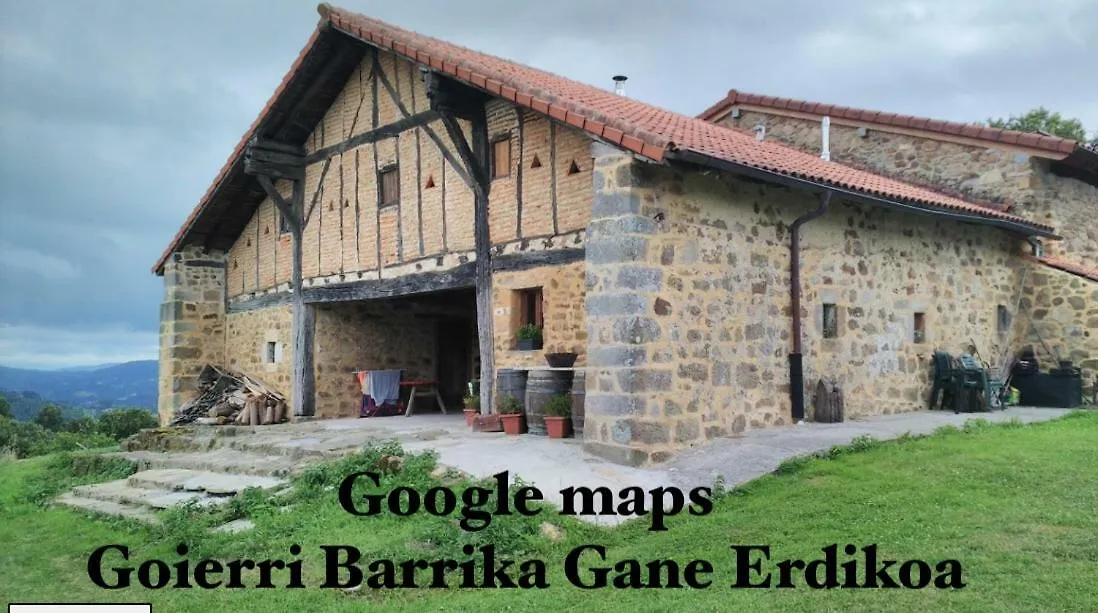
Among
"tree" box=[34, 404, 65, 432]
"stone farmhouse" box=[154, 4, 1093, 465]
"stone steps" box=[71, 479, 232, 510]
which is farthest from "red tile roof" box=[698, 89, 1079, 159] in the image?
"tree" box=[34, 404, 65, 432]

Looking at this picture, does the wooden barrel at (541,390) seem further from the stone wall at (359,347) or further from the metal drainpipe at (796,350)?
the stone wall at (359,347)

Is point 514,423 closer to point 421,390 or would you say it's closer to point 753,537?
point 753,537

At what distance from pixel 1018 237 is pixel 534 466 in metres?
10.6

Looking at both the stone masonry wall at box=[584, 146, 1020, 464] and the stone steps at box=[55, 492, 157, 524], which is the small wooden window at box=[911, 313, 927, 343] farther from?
the stone steps at box=[55, 492, 157, 524]

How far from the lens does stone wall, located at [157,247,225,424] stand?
16.6 m

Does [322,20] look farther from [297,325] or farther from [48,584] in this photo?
[48,584]

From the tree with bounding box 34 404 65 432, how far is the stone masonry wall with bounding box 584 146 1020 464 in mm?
26932

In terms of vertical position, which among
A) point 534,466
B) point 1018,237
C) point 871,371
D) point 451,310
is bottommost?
point 534,466

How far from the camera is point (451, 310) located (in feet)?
52.1

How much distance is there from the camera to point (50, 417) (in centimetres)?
2930

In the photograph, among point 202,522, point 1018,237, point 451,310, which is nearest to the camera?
point 202,522

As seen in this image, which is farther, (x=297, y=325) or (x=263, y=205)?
(x=263, y=205)

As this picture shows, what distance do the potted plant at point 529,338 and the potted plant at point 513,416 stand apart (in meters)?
0.64

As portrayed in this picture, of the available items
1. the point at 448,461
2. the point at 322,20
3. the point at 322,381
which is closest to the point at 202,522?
the point at 448,461
